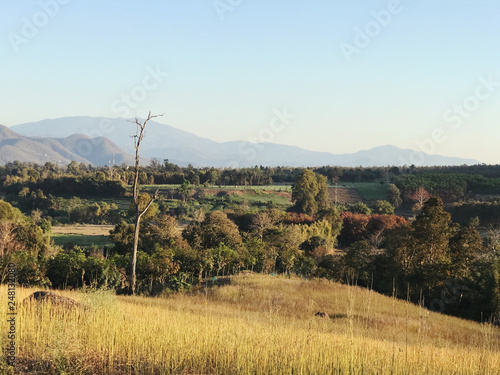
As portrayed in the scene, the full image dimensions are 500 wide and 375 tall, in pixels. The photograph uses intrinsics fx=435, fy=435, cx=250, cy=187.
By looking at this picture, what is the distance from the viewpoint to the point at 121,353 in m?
6.37

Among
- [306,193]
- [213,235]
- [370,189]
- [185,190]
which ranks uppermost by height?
[370,189]

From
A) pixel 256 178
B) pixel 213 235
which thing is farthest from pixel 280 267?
pixel 256 178

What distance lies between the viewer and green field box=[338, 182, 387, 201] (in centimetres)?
8138

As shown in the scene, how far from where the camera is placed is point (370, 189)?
8662 cm

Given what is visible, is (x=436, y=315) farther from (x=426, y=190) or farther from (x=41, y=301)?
(x=426, y=190)

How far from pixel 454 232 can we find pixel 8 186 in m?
78.6

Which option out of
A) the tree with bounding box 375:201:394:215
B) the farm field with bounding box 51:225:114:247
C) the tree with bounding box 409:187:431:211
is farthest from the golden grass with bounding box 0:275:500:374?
the tree with bounding box 409:187:431:211

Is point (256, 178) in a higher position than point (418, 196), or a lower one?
higher

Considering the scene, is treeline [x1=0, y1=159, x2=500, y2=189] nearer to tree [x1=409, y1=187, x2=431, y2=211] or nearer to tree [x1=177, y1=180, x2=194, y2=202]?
tree [x1=409, y1=187, x2=431, y2=211]

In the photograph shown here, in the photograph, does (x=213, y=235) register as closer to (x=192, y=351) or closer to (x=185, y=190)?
(x=192, y=351)

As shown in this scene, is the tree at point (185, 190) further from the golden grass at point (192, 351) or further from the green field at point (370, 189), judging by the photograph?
the golden grass at point (192, 351)

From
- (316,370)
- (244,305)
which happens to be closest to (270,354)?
(316,370)

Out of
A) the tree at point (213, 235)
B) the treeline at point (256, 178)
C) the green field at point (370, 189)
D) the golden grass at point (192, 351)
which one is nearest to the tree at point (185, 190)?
the treeline at point (256, 178)

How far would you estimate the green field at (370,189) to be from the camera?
81.4 meters
